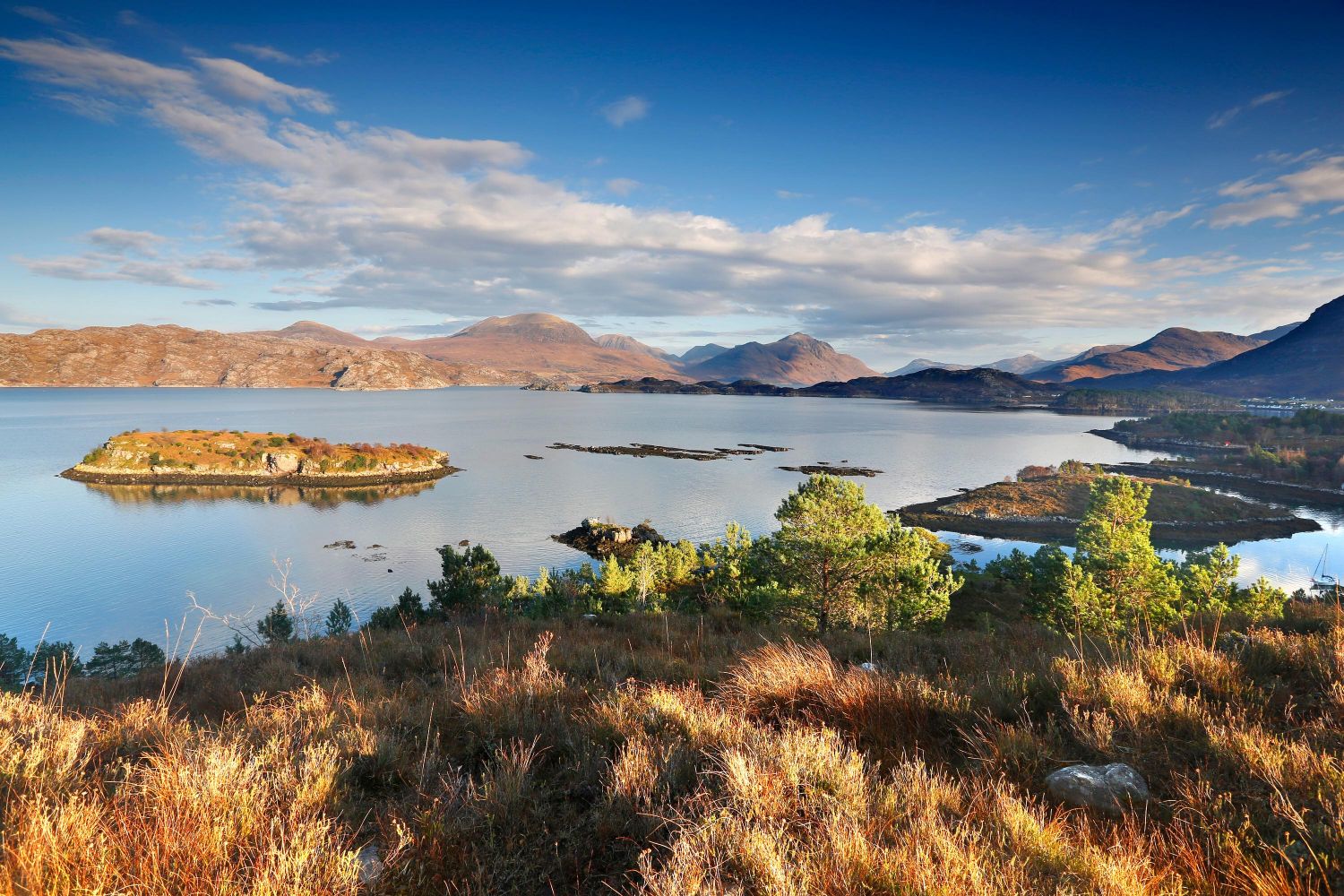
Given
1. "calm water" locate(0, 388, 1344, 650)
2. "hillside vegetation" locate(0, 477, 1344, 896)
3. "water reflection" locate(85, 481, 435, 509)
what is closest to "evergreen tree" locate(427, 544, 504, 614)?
"calm water" locate(0, 388, 1344, 650)

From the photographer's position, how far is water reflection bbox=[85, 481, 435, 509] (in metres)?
62.9

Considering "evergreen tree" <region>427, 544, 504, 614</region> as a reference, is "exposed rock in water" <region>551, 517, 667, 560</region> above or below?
below

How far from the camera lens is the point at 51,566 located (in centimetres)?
4081

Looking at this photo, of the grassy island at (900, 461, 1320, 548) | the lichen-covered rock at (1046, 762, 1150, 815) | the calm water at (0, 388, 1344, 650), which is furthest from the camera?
the grassy island at (900, 461, 1320, 548)

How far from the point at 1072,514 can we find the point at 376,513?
7789 centimetres

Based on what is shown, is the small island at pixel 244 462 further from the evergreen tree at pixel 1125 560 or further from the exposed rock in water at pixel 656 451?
the evergreen tree at pixel 1125 560

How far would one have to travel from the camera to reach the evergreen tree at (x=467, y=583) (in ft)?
66.3

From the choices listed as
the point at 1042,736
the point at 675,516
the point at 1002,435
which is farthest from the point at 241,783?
the point at 1002,435

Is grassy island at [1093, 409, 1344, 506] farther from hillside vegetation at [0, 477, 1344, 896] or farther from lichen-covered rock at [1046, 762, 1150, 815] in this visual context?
lichen-covered rock at [1046, 762, 1150, 815]

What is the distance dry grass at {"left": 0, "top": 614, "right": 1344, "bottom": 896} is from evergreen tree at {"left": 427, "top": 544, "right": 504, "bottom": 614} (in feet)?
46.8

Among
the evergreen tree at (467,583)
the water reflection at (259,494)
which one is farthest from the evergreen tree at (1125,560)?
the water reflection at (259,494)

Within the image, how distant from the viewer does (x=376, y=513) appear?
194 ft

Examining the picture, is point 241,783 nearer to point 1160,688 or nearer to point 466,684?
point 466,684

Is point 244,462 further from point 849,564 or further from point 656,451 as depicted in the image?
point 849,564
